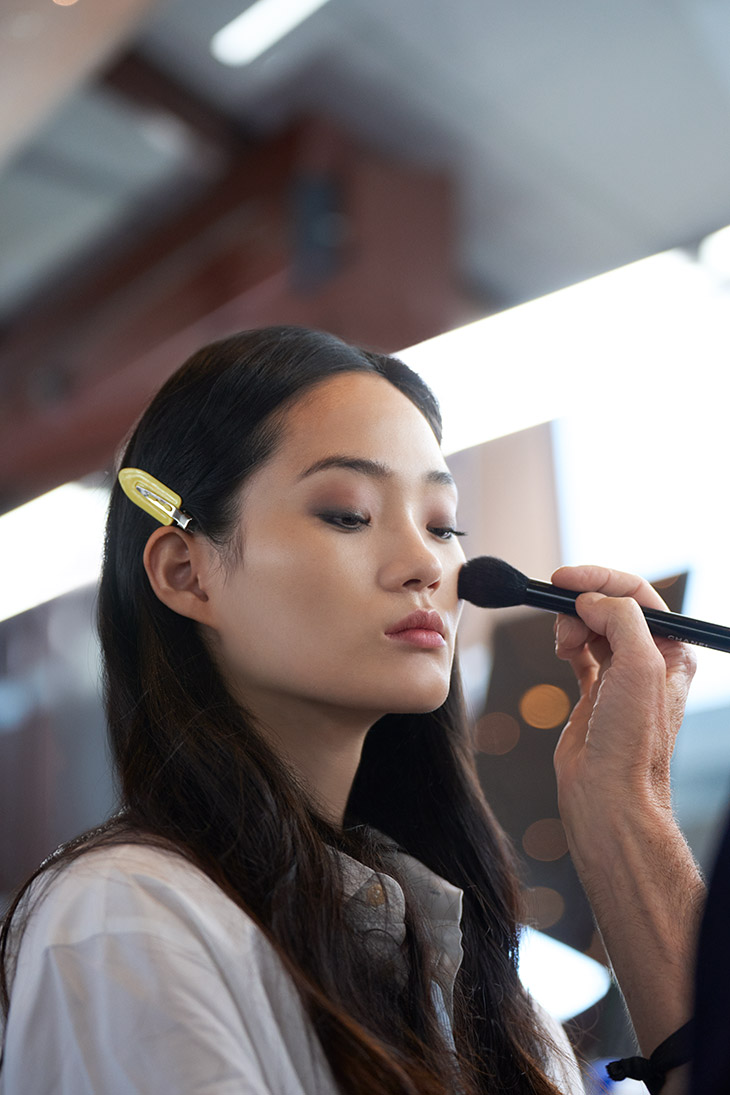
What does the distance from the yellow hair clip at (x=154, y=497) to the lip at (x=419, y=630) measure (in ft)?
0.74

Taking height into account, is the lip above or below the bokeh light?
above

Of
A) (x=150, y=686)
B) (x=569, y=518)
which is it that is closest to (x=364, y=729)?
(x=150, y=686)

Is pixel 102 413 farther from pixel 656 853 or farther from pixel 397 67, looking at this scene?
pixel 656 853

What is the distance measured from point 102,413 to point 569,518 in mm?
1549

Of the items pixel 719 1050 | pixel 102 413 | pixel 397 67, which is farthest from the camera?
pixel 102 413

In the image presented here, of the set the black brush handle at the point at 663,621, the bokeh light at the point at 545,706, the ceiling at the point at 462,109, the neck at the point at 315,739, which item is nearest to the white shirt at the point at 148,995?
the neck at the point at 315,739

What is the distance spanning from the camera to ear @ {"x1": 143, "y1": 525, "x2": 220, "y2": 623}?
2.85 ft

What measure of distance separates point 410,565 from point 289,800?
22cm

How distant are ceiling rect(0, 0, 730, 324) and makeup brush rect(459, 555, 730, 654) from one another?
897 mm

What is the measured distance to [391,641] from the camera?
80 cm

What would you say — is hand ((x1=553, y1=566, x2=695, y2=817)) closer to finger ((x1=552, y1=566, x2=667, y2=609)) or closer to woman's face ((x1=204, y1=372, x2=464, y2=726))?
finger ((x1=552, y1=566, x2=667, y2=609))

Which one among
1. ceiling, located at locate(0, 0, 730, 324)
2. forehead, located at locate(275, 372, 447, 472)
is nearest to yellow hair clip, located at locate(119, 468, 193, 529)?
forehead, located at locate(275, 372, 447, 472)

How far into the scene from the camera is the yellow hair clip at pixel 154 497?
2.90 feet

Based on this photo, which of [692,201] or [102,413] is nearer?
[692,201]
